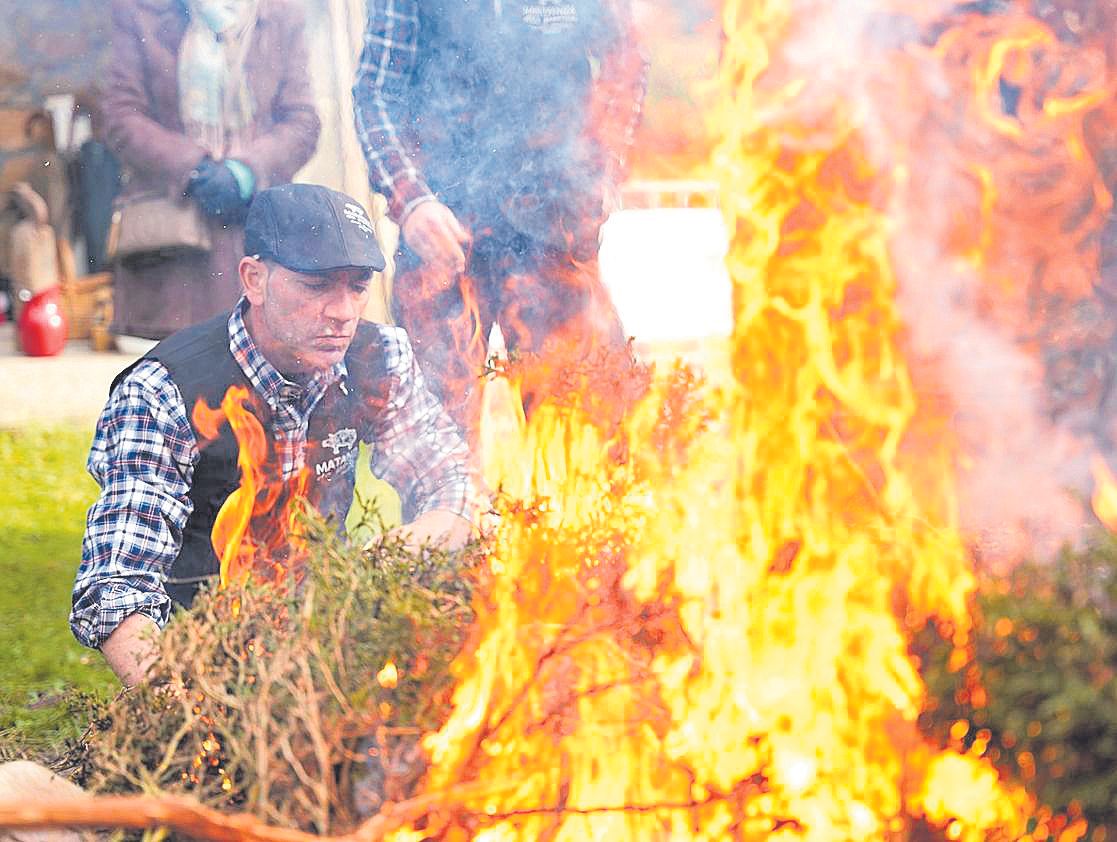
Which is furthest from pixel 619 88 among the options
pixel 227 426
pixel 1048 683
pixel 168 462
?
pixel 1048 683

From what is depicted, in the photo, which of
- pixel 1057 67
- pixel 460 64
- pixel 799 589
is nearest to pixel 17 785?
pixel 799 589

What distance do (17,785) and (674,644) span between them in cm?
143

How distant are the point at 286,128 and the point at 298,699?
10.4ft

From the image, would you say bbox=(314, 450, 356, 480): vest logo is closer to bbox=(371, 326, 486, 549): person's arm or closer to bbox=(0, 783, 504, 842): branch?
bbox=(371, 326, 486, 549): person's arm

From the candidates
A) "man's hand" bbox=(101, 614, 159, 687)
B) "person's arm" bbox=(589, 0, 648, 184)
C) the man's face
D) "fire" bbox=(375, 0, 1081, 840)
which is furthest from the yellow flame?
"person's arm" bbox=(589, 0, 648, 184)

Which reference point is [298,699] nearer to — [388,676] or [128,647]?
[388,676]

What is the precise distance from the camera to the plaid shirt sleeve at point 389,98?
446 centimetres

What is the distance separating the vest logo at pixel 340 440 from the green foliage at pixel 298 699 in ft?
4.22

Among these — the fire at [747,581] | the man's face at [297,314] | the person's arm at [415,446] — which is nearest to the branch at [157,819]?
the fire at [747,581]

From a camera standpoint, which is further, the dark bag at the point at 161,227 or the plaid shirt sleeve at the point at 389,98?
the dark bag at the point at 161,227

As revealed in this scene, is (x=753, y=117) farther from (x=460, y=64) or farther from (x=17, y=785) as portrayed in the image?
(x=17, y=785)

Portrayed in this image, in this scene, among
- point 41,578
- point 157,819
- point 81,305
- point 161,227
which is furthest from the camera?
point 81,305

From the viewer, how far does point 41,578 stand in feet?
18.0

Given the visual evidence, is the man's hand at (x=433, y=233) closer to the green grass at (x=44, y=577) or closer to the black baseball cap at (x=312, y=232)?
the black baseball cap at (x=312, y=232)
